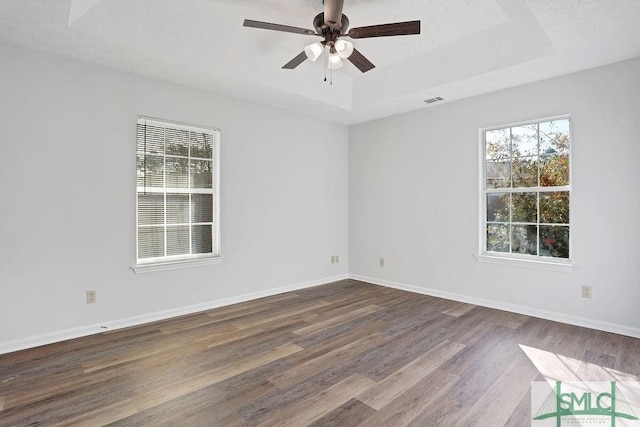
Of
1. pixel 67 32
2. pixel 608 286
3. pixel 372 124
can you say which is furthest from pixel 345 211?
pixel 67 32

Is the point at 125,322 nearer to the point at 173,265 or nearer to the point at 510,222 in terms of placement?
the point at 173,265

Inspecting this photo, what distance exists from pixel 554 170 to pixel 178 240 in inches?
171

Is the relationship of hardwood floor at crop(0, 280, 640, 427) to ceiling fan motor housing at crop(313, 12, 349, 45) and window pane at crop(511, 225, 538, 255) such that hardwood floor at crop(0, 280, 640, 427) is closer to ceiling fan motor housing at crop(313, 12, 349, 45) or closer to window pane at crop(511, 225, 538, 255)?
window pane at crop(511, 225, 538, 255)

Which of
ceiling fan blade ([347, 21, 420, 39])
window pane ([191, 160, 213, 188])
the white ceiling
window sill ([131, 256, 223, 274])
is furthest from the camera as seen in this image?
window pane ([191, 160, 213, 188])

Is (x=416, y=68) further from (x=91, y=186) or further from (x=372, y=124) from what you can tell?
(x=91, y=186)

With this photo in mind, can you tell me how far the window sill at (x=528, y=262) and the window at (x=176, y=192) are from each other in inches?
132

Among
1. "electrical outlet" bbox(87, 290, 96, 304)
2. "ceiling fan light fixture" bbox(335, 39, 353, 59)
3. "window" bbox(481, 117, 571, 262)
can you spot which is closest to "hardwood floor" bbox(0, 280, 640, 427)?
"electrical outlet" bbox(87, 290, 96, 304)

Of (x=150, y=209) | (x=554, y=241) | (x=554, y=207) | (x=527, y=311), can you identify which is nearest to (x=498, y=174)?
(x=554, y=207)

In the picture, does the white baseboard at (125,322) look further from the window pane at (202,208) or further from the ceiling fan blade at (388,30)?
the ceiling fan blade at (388,30)

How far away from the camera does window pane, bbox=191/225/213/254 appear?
4078 mm

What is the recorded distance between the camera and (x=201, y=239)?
414 cm

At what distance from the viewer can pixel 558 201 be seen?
12.2ft

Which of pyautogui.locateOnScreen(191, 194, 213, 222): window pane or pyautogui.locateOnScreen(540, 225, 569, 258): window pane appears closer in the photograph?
pyautogui.locateOnScreen(540, 225, 569, 258): window pane

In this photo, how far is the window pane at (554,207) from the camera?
3682 mm
